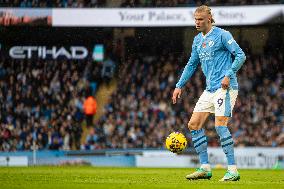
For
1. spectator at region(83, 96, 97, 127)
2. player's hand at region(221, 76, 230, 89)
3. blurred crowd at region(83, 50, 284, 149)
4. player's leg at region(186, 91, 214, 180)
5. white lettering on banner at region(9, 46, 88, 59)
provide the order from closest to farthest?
1. player's hand at region(221, 76, 230, 89)
2. player's leg at region(186, 91, 214, 180)
3. blurred crowd at region(83, 50, 284, 149)
4. spectator at region(83, 96, 97, 127)
5. white lettering on banner at region(9, 46, 88, 59)

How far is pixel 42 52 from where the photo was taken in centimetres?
2978

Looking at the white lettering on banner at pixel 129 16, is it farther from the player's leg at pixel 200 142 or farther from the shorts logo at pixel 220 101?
the shorts logo at pixel 220 101

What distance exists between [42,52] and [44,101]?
260 cm

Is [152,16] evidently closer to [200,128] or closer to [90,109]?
[90,109]

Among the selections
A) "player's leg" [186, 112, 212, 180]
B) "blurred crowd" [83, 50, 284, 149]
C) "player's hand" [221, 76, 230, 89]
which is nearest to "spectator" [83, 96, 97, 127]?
"blurred crowd" [83, 50, 284, 149]

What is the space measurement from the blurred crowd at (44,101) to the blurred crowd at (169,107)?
1.04 metres

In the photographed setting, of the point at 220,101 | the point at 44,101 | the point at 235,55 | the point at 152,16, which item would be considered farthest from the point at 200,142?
the point at 44,101

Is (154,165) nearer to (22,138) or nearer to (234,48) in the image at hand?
(22,138)

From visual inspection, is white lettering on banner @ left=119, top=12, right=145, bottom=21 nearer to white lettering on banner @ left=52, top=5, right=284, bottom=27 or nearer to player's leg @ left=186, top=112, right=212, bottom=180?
white lettering on banner @ left=52, top=5, right=284, bottom=27

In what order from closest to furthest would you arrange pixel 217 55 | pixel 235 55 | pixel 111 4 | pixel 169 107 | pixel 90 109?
pixel 235 55
pixel 217 55
pixel 169 107
pixel 90 109
pixel 111 4

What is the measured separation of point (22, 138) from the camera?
26125 millimetres

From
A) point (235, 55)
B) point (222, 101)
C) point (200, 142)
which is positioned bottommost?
point (200, 142)

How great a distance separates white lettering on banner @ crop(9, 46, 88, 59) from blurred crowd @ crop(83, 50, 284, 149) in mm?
2013

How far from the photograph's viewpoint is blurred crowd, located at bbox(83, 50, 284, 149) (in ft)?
84.2
